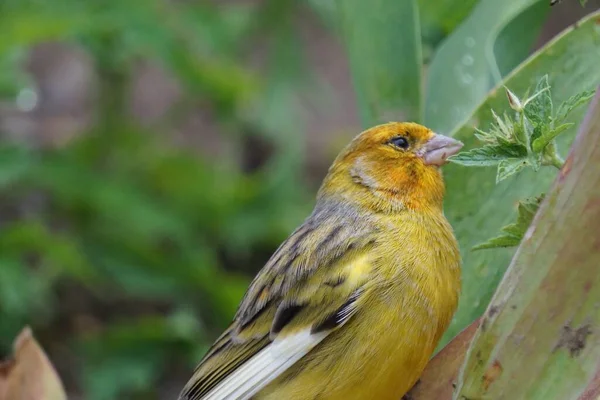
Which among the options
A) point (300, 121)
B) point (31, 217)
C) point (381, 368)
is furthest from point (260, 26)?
point (381, 368)

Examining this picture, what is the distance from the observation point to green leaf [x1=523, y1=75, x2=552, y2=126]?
2.73 feet

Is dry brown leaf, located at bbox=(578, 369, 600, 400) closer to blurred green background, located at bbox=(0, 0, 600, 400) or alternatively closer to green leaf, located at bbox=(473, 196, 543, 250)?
green leaf, located at bbox=(473, 196, 543, 250)

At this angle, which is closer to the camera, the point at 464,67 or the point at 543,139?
the point at 543,139

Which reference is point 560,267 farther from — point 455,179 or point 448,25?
point 448,25

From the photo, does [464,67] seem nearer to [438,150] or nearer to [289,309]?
[438,150]

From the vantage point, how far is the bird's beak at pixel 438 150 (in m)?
1.37

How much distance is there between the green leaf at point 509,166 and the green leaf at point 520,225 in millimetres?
51

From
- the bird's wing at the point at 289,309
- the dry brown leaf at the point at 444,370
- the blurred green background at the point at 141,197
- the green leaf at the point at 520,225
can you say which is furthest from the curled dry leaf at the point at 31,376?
the blurred green background at the point at 141,197

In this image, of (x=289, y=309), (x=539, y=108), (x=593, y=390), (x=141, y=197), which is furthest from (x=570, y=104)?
(x=141, y=197)

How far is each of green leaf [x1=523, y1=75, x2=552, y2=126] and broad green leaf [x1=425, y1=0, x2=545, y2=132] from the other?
1.29 ft

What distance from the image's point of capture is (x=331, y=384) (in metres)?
1.28

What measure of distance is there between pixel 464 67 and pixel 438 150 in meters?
0.17

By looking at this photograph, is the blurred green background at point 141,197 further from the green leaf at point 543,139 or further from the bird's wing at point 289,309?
the green leaf at point 543,139

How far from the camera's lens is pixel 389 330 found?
1260mm
